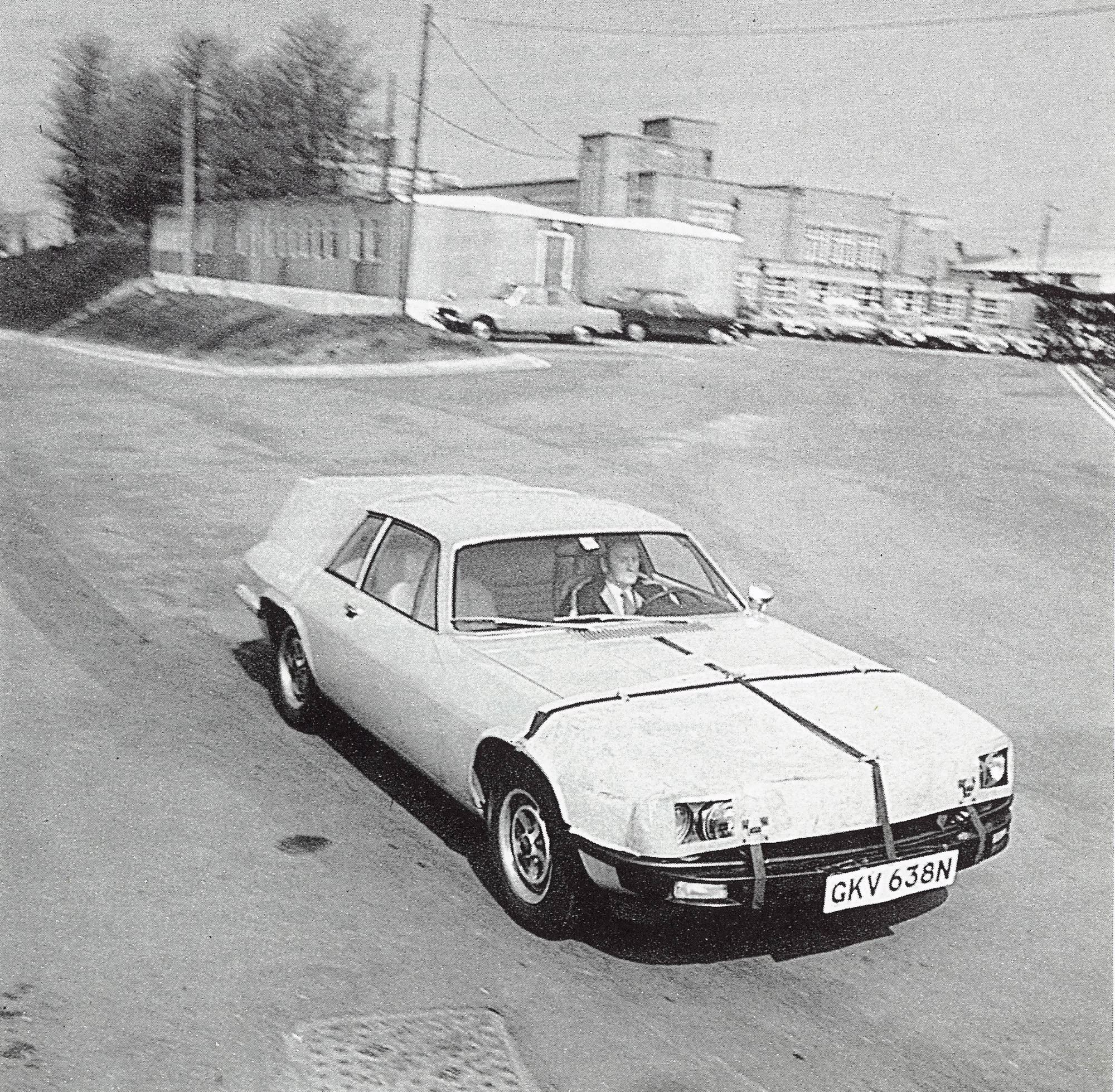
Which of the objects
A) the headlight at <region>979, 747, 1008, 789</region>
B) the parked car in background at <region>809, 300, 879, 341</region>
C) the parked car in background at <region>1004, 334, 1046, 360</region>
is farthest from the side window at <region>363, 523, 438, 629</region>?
the parked car in background at <region>809, 300, 879, 341</region>

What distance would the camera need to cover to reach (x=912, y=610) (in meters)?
7.55

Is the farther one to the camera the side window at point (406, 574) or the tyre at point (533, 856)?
the side window at point (406, 574)

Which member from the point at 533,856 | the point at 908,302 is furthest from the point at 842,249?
the point at 533,856

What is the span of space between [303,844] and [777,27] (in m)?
3.56

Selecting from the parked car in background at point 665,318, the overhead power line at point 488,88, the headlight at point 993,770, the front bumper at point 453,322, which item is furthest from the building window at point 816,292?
the headlight at point 993,770

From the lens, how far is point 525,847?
3492 millimetres

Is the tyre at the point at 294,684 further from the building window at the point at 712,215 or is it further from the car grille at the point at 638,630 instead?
the building window at the point at 712,215

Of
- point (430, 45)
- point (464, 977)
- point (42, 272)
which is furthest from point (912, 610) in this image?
point (42, 272)

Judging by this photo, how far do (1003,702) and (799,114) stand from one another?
3081 mm

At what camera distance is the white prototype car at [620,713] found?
3.10 m

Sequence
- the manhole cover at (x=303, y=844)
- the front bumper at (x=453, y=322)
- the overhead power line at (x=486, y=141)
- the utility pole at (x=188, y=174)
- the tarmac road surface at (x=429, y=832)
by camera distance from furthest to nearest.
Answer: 1. the front bumper at (x=453, y=322)
2. the utility pole at (x=188, y=174)
3. the overhead power line at (x=486, y=141)
4. the manhole cover at (x=303, y=844)
5. the tarmac road surface at (x=429, y=832)

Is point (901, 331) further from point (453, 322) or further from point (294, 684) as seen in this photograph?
point (294, 684)

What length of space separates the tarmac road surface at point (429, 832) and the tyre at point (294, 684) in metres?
0.12

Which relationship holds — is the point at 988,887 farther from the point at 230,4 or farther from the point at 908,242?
the point at 908,242
